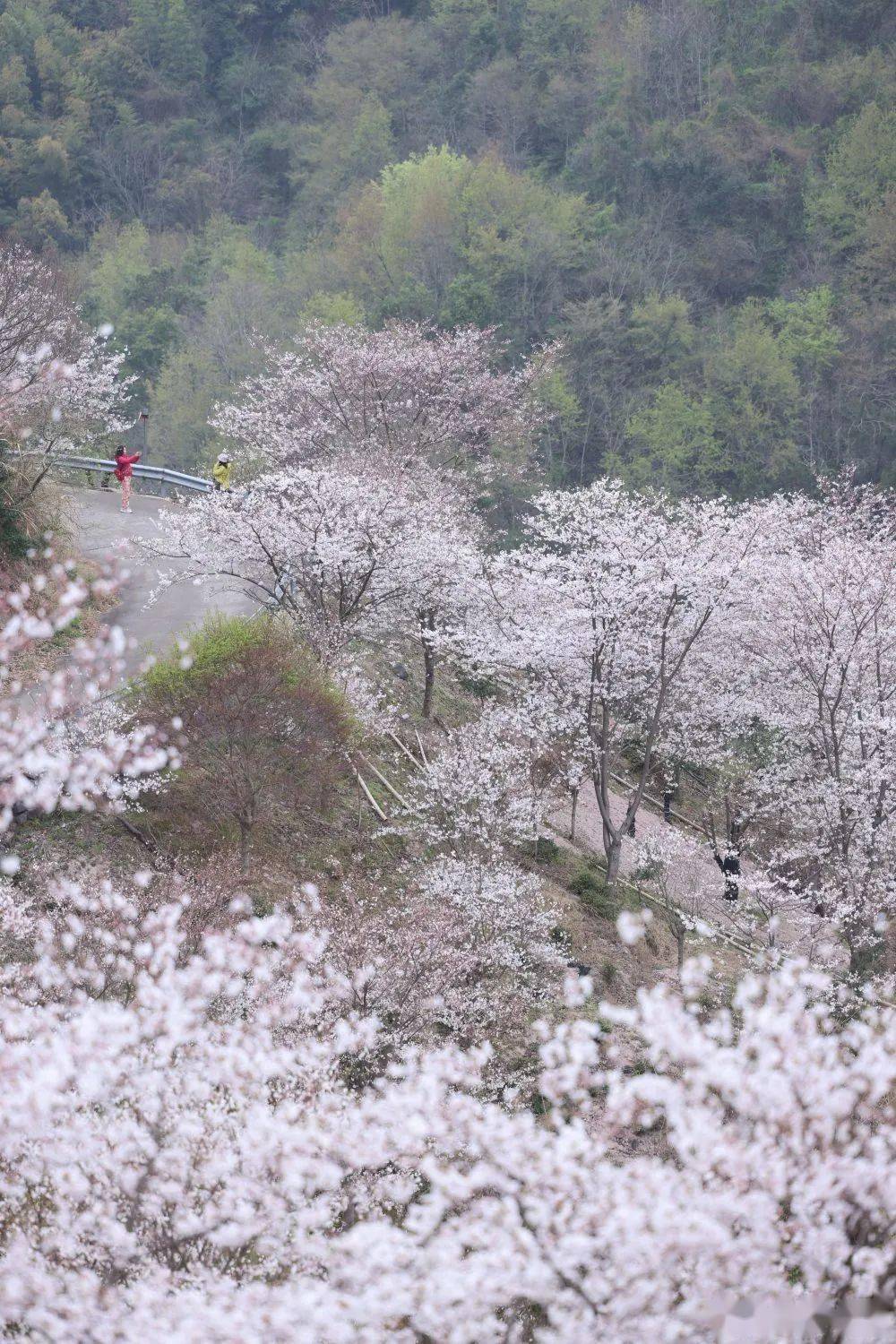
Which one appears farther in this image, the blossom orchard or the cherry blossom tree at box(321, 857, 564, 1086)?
the cherry blossom tree at box(321, 857, 564, 1086)

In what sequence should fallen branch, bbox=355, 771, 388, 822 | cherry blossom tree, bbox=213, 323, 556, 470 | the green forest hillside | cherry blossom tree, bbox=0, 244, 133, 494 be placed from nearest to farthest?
fallen branch, bbox=355, 771, 388, 822, cherry blossom tree, bbox=0, 244, 133, 494, cherry blossom tree, bbox=213, 323, 556, 470, the green forest hillside

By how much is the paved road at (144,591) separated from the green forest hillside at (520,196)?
18.5 m

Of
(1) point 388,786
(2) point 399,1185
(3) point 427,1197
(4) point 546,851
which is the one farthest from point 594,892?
(3) point 427,1197

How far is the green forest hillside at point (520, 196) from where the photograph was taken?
42625 mm

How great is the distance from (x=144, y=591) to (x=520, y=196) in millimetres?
31416

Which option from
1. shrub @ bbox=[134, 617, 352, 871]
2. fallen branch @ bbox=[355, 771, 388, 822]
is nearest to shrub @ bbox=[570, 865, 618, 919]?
fallen branch @ bbox=[355, 771, 388, 822]

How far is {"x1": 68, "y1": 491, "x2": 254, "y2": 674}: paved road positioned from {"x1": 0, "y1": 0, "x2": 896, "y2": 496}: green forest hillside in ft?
60.6

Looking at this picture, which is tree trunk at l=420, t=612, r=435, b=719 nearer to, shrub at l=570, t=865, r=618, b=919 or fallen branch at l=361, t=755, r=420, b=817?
fallen branch at l=361, t=755, r=420, b=817

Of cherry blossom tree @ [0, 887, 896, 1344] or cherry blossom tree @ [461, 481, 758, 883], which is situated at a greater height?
cherry blossom tree @ [461, 481, 758, 883]

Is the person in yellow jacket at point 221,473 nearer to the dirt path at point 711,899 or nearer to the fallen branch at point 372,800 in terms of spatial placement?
the fallen branch at point 372,800

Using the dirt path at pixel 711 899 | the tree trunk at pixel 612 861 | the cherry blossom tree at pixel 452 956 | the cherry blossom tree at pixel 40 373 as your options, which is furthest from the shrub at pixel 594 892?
the cherry blossom tree at pixel 40 373

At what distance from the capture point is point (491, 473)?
1337 inches

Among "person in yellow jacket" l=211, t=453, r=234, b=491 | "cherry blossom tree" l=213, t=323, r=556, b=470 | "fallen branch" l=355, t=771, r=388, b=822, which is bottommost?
"fallen branch" l=355, t=771, r=388, b=822

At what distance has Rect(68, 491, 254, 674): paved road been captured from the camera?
19156 millimetres
